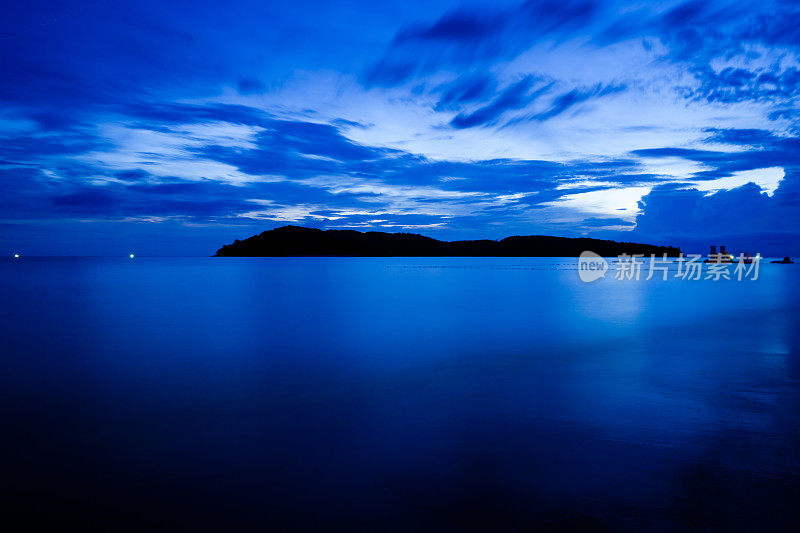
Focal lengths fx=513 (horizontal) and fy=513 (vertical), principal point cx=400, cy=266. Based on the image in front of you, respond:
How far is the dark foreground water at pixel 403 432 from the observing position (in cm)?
522

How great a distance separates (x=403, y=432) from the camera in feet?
25.1

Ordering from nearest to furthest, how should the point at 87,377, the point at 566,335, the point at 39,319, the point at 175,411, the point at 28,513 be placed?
the point at 28,513 < the point at 175,411 < the point at 87,377 < the point at 566,335 < the point at 39,319

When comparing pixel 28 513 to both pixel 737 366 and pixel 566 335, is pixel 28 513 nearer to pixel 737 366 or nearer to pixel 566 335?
pixel 737 366

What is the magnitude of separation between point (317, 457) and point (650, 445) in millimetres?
4398

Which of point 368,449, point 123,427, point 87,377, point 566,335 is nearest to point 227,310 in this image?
point 87,377

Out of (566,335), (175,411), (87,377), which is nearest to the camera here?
(175,411)

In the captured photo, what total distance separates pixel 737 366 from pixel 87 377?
15310mm

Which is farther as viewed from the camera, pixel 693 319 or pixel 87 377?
pixel 693 319

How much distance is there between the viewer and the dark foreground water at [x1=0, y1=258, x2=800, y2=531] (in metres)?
5.22

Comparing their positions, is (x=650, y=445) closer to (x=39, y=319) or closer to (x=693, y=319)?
(x=693, y=319)

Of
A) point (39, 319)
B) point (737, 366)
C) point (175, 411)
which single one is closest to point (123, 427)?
point (175, 411)

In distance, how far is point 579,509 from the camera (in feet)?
16.9

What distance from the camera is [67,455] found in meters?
6.78

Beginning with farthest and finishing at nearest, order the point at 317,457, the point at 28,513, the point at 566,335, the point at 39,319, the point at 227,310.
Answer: the point at 227,310 → the point at 39,319 → the point at 566,335 → the point at 317,457 → the point at 28,513
